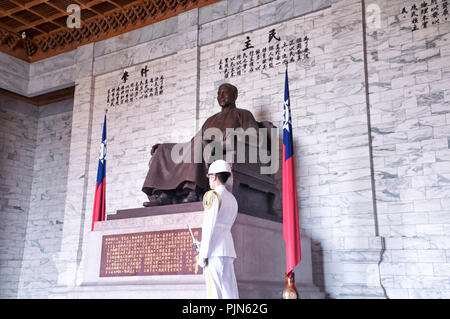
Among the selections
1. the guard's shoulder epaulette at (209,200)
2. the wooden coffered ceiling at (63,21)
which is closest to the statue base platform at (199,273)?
the guard's shoulder epaulette at (209,200)

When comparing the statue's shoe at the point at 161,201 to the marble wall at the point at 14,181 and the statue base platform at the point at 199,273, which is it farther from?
the marble wall at the point at 14,181

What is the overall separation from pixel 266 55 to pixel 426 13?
80.1 inches

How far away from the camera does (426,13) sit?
5523 millimetres

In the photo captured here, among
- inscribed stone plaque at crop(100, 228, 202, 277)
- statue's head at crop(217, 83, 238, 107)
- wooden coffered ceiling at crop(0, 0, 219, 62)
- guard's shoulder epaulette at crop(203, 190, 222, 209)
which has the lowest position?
inscribed stone plaque at crop(100, 228, 202, 277)

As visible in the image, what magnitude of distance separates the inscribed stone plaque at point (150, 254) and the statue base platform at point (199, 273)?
0.04 m

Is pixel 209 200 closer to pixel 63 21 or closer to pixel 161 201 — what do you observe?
pixel 161 201

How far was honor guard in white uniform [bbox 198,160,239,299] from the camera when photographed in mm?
3457

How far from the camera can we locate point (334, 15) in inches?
240

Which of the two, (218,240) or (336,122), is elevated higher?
(336,122)

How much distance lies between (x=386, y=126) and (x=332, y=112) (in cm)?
71

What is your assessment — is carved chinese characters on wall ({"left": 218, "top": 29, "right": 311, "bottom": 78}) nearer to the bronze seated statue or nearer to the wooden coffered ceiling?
the wooden coffered ceiling

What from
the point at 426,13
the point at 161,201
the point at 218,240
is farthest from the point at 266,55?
the point at 218,240

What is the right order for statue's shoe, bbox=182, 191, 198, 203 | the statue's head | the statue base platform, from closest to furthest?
the statue base platform
statue's shoe, bbox=182, 191, 198, 203
the statue's head

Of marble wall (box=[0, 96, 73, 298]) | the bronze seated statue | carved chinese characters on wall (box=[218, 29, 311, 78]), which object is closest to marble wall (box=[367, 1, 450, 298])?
carved chinese characters on wall (box=[218, 29, 311, 78])
